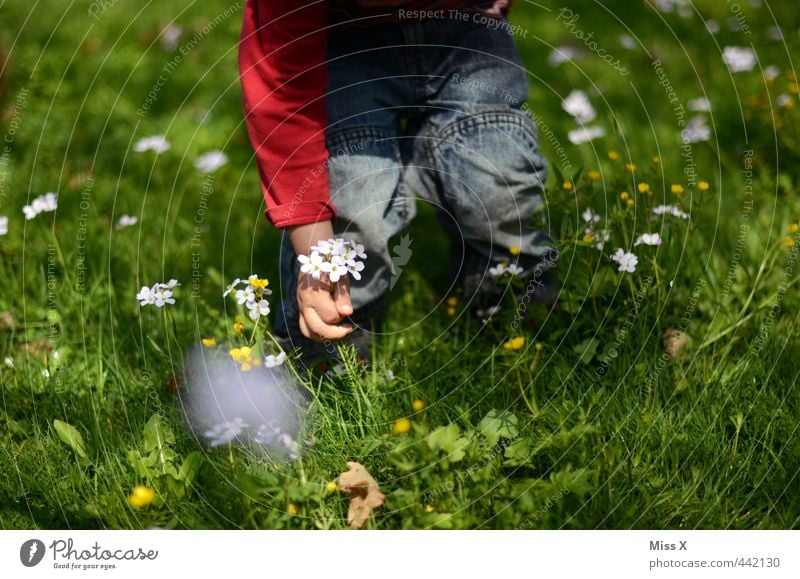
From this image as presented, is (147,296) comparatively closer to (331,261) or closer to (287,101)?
(331,261)

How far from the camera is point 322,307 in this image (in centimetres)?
167

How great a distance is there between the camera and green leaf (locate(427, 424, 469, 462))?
1460 millimetres

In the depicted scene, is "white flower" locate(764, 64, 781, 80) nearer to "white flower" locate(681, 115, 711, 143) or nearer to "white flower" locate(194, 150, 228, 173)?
"white flower" locate(681, 115, 711, 143)

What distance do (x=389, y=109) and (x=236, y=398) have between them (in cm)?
78

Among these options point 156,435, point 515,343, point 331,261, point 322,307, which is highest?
point 331,261

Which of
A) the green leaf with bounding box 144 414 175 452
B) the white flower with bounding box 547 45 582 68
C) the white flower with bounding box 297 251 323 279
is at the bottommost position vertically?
the green leaf with bounding box 144 414 175 452

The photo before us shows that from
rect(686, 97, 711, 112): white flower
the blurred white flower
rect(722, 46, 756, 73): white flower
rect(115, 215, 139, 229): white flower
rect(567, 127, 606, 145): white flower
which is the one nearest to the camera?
rect(115, 215, 139, 229): white flower

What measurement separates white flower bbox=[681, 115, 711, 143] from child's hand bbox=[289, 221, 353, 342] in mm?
1413

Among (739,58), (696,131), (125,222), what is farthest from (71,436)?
(739,58)

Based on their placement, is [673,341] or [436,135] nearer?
[673,341]

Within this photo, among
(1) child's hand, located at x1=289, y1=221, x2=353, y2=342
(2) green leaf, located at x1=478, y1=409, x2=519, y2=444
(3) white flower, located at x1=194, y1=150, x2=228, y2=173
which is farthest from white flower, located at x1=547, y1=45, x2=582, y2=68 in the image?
(2) green leaf, located at x1=478, y1=409, x2=519, y2=444

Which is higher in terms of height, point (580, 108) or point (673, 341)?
point (580, 108)

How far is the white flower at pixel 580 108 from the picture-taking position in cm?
262

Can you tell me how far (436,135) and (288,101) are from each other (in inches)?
16.6
